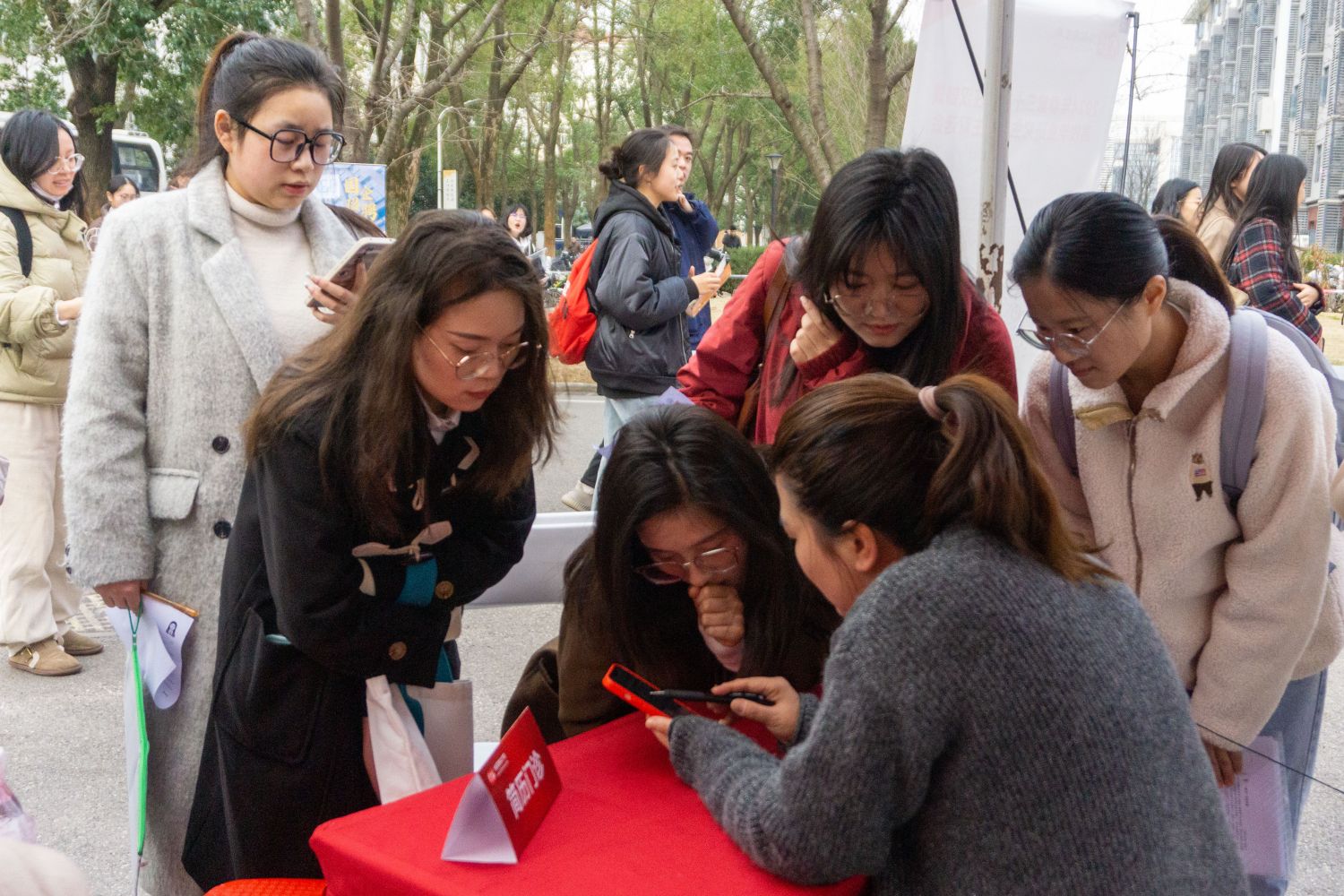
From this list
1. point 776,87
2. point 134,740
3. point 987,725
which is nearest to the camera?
point 987,725

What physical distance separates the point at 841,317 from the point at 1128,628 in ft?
2.75

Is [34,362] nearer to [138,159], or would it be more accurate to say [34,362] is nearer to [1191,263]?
[1191,263]

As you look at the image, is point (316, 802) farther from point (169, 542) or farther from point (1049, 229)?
point (1049, 229)

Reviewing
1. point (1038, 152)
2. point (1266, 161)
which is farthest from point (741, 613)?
point (1266, 161)

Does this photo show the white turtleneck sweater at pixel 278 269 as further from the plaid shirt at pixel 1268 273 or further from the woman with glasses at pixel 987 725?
the plaid shirt at pixel 1268 273

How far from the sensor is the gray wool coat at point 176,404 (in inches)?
83.0

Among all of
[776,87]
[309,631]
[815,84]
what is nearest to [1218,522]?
[309,631]

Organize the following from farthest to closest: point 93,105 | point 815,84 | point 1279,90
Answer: point 1279,90 → point 93,105 → point 815,84

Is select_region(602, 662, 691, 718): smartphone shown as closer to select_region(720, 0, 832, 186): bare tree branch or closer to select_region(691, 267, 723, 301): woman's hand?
select_region(691, 267, 723, 301): woman's hand

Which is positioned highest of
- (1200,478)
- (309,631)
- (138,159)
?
(138,159)

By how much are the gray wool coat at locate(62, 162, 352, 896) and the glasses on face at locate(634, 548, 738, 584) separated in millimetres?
742

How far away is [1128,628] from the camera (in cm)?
135

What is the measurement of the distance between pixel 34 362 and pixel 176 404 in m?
2.11

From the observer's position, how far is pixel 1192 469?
1880 millimetres
